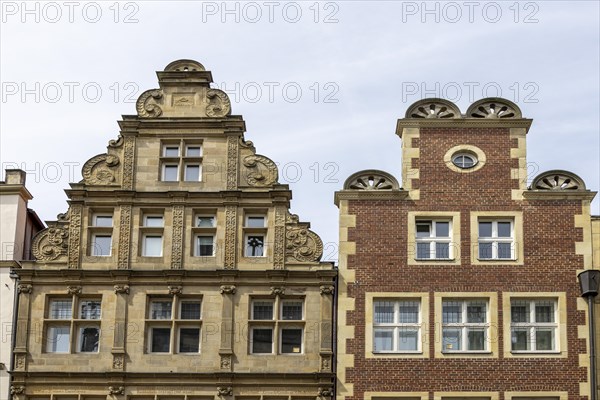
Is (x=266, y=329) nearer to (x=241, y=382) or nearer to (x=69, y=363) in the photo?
(x=241, y=382)

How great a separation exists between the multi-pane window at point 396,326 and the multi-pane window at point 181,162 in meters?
6.23

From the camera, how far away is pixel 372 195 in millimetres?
39094

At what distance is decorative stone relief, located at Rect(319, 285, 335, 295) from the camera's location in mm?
38125

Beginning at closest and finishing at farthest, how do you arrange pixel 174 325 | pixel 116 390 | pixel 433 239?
1. pixel 116 390
2. pixel 174 325
3. pixel 433 239

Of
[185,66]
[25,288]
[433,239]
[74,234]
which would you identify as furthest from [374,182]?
[25,288]

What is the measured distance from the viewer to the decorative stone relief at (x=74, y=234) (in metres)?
38.7

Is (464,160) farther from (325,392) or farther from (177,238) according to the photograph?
(177,238)

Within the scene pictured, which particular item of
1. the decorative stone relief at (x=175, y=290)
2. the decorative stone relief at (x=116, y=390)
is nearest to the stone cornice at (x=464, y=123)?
the decorative stone relief at (x=175, y=290)

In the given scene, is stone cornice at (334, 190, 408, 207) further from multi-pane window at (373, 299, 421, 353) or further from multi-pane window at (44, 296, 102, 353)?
multi-pane window at (44, 296, 102, 353)

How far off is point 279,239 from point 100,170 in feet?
17.5

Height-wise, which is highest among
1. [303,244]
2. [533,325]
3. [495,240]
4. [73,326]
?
[495,240]

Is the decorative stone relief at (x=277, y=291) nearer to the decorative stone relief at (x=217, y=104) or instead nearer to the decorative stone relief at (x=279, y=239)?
the decorative stone relief at (x=279, y=239)

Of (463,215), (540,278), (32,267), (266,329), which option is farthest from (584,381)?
(32,267)

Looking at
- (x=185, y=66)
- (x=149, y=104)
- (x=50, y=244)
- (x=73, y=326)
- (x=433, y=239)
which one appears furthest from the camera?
(x=185, y=66)
